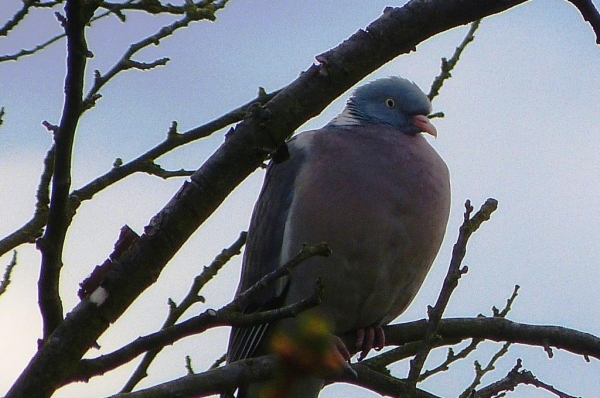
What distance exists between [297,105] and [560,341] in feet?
4.42

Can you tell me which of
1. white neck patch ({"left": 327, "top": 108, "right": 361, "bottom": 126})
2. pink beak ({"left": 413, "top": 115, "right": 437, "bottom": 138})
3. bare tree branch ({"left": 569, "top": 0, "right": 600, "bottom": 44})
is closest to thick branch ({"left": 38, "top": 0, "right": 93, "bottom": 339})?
bare tree branch ({"left": 569, "top": 0, "right": 600, "bottom": 44})

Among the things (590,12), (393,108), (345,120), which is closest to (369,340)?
(345,120)

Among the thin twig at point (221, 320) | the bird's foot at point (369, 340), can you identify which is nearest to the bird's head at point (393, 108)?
the bird's foot at point (369, 340)

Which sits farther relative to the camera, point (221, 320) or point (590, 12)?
point (590, 12)

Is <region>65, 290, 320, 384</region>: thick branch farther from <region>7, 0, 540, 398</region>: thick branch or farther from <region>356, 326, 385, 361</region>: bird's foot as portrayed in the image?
<region>356, 326, 385, 361</region>: bird's foot

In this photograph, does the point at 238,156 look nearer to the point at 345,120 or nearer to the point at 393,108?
the point at 345,120

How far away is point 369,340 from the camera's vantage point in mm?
3740

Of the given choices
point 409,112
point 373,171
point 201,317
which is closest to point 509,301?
point 373,171

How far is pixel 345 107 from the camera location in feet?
15.4

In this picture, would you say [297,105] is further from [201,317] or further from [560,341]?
[560,341]

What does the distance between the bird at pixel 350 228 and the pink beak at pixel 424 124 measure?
23 centimetres

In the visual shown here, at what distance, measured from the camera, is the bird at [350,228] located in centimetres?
364

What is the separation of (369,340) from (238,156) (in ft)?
5.94

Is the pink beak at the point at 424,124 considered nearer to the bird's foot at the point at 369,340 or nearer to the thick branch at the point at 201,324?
the bird's foot at the point at 369,340
